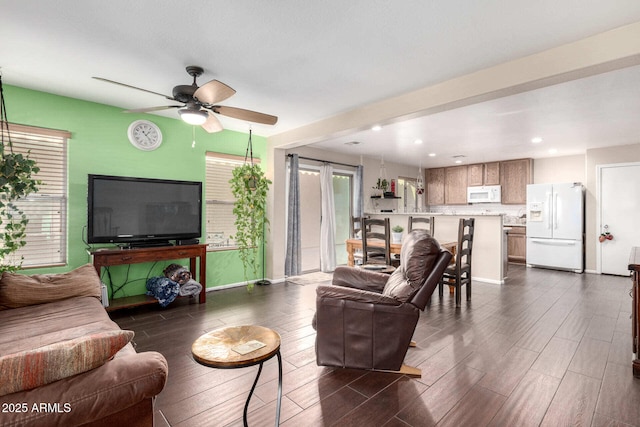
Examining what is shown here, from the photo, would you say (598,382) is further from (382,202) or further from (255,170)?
(382,202)

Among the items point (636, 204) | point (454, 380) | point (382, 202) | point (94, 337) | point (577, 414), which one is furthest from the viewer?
point (382, 202)

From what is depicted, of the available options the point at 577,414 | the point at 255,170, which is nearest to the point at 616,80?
the point at 577,414

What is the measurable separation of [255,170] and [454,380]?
3.75 m

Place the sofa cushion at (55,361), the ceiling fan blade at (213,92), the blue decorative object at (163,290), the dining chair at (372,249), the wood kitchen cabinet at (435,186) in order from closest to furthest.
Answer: the sofa cushion at (55,361) < the ceiling fan blade at (213,92) < the blue decorative object at (163,290) < the dining chair at (372,249) < the wood kitchen cabinet at (435,186)

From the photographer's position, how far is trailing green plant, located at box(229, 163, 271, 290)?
188 inches

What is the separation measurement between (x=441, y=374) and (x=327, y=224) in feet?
13.8

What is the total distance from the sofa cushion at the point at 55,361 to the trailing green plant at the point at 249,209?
3.58 meters

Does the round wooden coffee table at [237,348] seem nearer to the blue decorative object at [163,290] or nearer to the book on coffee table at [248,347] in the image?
the book on coffee table at [248,347]

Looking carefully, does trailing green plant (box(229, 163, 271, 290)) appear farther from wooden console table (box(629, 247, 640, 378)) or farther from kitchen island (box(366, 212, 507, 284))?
wooden console table (box(629, 247, 640, 378))

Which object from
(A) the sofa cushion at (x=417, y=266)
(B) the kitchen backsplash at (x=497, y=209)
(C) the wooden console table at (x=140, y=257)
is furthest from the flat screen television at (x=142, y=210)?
(B) the kitchen backsplash at (x=497, y=209)

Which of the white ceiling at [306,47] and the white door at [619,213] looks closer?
the white ceiling at [306,47]

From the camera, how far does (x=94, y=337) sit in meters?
1.23

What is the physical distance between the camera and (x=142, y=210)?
391 cm

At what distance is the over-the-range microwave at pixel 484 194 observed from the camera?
7797 millimetres
